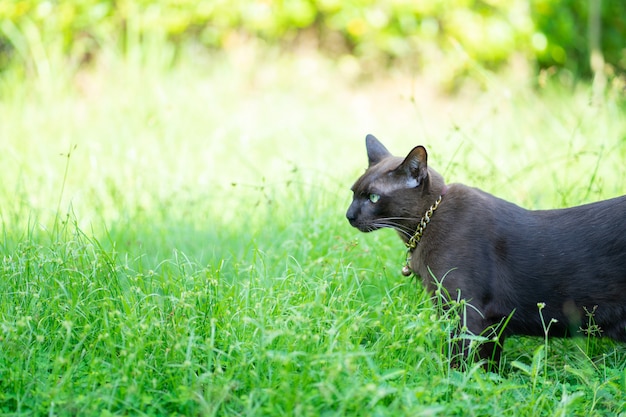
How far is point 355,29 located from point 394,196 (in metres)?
4.98

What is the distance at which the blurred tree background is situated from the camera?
656 cm

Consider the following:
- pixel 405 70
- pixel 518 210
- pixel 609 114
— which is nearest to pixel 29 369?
pixel 518 210

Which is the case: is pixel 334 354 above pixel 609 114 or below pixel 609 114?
below

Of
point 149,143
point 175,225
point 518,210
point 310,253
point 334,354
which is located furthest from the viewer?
point 149,143

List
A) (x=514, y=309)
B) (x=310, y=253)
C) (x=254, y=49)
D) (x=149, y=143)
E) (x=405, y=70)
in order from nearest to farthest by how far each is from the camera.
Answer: (x=514, y=309)
(x=310, y=253)
(x=149, y=143)
(x=254, y=49)
(x=405, y=70)

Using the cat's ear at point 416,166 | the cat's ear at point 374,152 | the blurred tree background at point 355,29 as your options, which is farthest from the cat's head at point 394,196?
the blurred tree background at point 355,29

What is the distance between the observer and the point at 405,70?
8.02m

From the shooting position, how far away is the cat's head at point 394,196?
297 centimetres

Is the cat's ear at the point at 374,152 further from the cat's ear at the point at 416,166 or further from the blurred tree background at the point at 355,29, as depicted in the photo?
the blurred tree background at the point at 355,29

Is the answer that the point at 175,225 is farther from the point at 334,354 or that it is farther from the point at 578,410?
the point at 578,410

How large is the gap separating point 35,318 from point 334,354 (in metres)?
1.12

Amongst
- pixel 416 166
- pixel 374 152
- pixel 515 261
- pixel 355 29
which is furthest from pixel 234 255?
pixel 355 29

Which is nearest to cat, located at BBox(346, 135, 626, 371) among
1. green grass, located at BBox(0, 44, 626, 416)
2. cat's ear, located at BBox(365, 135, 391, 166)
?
green grass, located at BBox(0, 44, 626, 416)

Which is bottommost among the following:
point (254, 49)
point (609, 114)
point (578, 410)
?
point (578, 410)
